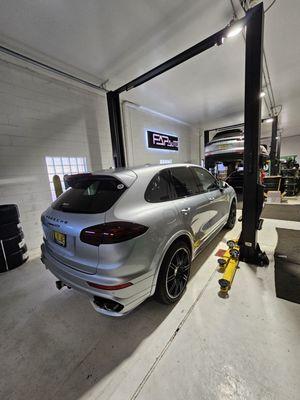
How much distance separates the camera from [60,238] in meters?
1.58

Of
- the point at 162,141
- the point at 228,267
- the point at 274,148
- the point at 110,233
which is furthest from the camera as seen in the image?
the point at 274,148

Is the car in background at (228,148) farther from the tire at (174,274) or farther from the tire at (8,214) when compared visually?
the tire at (8,214)

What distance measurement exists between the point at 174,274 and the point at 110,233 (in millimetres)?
968

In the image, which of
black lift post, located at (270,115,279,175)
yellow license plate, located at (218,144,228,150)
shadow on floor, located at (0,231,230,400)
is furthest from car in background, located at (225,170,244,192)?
shadow on floor, located at (0,231,230,400)

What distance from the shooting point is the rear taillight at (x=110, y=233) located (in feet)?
4.21

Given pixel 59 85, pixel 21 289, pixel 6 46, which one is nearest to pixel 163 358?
pixel 21 289

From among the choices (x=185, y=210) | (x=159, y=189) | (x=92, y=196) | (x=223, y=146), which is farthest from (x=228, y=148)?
(x=92, y=196)

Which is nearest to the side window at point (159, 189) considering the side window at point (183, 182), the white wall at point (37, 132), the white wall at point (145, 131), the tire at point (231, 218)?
the side window at point (183, 182)

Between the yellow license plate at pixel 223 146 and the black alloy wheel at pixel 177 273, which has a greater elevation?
the yellow license plate at pixel 223 146

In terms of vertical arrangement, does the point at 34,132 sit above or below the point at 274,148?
above

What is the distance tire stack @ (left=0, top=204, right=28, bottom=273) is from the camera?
9.20ft

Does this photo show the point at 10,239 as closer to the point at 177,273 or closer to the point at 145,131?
the point at 177,273

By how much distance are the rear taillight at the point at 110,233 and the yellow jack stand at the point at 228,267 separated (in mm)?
1292

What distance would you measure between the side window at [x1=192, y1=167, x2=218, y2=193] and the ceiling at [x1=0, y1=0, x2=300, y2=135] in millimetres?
2107
